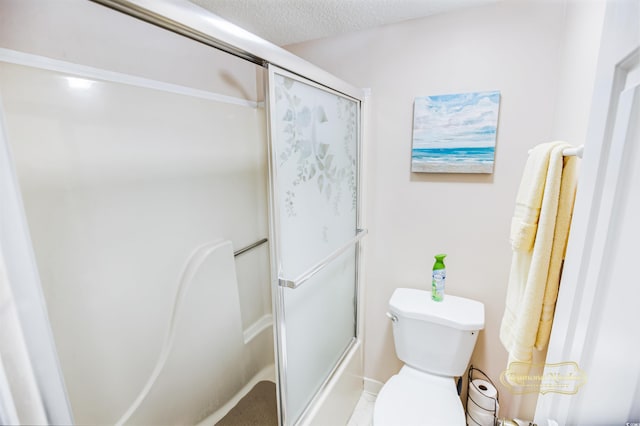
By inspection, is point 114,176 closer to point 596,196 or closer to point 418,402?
point 596,196

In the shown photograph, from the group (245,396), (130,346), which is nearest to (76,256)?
(130,346)

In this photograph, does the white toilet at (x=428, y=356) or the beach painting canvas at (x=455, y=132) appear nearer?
the white toilet at (x=428, y=356)

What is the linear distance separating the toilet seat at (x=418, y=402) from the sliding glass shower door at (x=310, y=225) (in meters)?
0.34

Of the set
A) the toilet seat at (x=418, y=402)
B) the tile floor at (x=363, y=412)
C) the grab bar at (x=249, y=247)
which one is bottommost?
the tile floor at (x=363, y=412)

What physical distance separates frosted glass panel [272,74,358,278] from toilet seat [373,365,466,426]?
733 millimetres

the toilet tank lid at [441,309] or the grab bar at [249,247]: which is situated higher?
the grab bar at [249,247]

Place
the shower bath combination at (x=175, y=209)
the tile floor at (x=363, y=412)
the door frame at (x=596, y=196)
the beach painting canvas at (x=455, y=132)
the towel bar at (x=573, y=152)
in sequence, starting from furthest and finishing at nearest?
the tile floor at (x=363, y=412) → the beach painting canvas at (x=455, y=132) → the shower bath combination at (x=175, y=209) → the towel bar at (x=573, y=152) → the door frame at (x=596, y=196)

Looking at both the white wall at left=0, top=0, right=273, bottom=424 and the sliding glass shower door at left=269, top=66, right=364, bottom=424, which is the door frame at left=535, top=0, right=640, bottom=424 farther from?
the white wall at left=0, top=0, right=273, bottom=424

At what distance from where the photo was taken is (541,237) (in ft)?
2.76

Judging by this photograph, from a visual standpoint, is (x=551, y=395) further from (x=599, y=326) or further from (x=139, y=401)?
(x=139, y=401)

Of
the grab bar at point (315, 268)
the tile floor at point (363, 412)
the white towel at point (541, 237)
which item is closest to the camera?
the white towel at point (541, 237)

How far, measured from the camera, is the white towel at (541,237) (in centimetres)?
82

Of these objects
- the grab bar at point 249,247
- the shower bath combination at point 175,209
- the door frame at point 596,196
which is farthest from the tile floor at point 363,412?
the door frame at point 596,196

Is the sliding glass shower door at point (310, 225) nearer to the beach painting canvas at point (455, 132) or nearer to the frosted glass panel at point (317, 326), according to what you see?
the frosted glass panel at point (317, 326)
